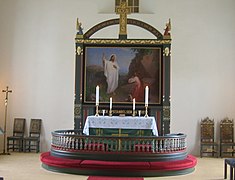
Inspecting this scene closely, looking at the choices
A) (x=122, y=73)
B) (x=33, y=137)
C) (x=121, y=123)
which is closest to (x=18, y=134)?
(x=33, y=137)

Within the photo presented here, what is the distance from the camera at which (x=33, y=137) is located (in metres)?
15.9

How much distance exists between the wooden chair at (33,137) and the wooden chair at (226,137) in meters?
7.22

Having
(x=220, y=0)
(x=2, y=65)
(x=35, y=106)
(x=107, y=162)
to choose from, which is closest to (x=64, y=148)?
(x=107, y=162)

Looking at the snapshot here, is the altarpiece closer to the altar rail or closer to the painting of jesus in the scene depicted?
the painting of jesus

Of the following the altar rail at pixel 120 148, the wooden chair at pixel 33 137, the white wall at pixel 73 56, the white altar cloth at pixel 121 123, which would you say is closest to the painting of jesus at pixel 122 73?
the white wall at pixel 73 56

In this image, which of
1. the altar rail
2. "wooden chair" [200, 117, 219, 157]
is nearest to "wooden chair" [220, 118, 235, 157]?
"wooden chair" [200, 117, 219, 157]

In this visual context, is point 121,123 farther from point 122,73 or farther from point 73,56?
point 73,56

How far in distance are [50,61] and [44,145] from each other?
3.42 meters

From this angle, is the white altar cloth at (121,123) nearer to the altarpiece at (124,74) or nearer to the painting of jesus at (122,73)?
the altarpiece at (124,74)

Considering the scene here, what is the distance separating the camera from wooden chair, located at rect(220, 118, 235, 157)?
1554cm

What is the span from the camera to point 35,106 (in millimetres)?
16266

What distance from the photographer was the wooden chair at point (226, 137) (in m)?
15.5

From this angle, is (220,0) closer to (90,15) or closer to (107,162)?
(90,15)

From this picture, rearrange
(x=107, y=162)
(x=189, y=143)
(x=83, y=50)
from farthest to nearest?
1. (x=189, y=143)
2. (x=83, y=50)
3. (x=107, y=162)
